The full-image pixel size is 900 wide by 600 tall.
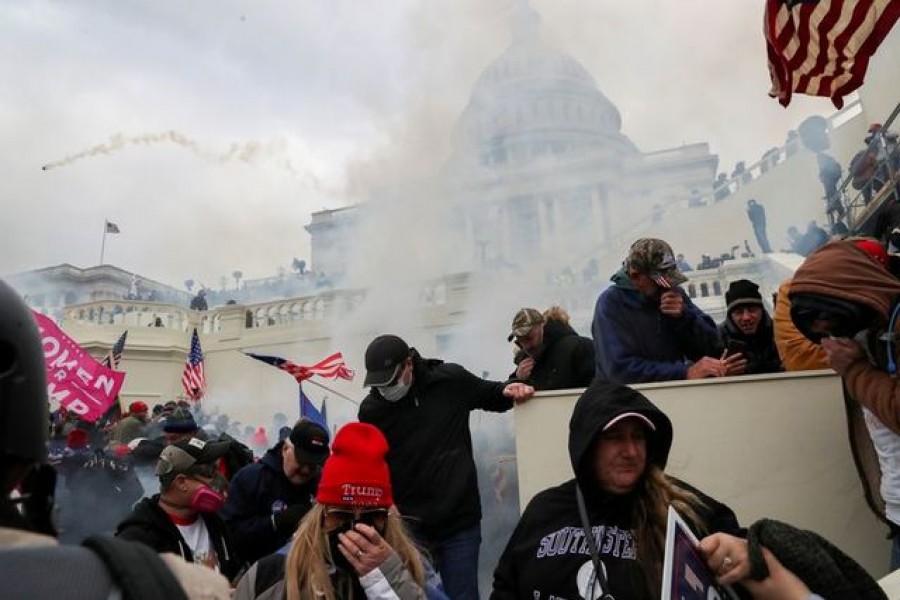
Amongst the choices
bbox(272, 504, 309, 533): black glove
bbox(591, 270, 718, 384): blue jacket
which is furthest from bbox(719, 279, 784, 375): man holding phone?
bbox(272, 504, 309, 533): black glove

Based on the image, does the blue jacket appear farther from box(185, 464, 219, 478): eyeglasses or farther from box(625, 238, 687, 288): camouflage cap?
box(185, 464, 219, 478): eyeglasses

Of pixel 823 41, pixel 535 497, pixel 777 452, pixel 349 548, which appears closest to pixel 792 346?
pixel 777 452

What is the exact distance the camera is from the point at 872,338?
227 cm

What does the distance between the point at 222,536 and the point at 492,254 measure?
24696mm

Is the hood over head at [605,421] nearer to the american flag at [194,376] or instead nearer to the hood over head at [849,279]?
the hood over head at [849,279]

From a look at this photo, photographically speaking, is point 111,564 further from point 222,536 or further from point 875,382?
point 222,536

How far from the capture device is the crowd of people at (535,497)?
3.07ft

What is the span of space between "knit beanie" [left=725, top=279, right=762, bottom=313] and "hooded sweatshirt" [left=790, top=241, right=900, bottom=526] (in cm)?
140

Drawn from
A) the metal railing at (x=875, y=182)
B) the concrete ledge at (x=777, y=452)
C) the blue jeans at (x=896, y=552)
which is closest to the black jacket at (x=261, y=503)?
the concrete ledge at (x=777, y=452)

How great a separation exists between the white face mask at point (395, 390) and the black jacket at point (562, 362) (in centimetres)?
94

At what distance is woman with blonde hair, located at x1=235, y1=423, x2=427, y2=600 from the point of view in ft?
6.89

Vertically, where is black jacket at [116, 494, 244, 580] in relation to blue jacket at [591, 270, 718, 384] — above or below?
below

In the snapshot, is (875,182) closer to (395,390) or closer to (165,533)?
(395,390)

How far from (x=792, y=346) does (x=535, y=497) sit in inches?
70.0
